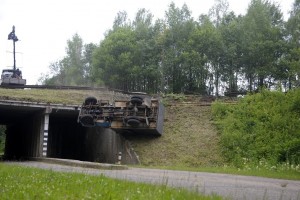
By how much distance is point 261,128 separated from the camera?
24969mm

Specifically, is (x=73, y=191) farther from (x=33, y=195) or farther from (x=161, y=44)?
(x=161, y=44)

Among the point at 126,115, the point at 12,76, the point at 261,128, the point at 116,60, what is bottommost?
the point at 261,128

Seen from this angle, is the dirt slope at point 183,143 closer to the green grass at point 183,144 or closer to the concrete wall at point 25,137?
the green grass at point 183,144

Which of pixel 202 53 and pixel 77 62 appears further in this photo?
pixel 77 62

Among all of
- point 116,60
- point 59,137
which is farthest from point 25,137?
point 116,60

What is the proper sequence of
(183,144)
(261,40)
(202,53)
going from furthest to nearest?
(202,53)
(261,40)
(183,144)

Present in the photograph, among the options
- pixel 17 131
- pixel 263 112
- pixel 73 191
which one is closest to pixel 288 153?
pixel 263 112

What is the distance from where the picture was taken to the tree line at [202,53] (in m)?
51.2

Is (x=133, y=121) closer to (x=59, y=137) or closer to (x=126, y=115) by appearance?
(x=126, y=115)

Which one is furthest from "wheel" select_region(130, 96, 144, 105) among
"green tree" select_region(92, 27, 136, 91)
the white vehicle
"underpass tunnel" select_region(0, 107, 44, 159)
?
"green tree" select_region(92, 27, 136, 91)

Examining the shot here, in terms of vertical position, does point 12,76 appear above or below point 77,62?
below

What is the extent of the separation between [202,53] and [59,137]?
2568 centimetres

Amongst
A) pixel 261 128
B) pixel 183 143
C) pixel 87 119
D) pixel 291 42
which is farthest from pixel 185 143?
pixel 291 42

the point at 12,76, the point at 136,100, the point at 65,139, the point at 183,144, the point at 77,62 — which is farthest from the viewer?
the point at 77,62
